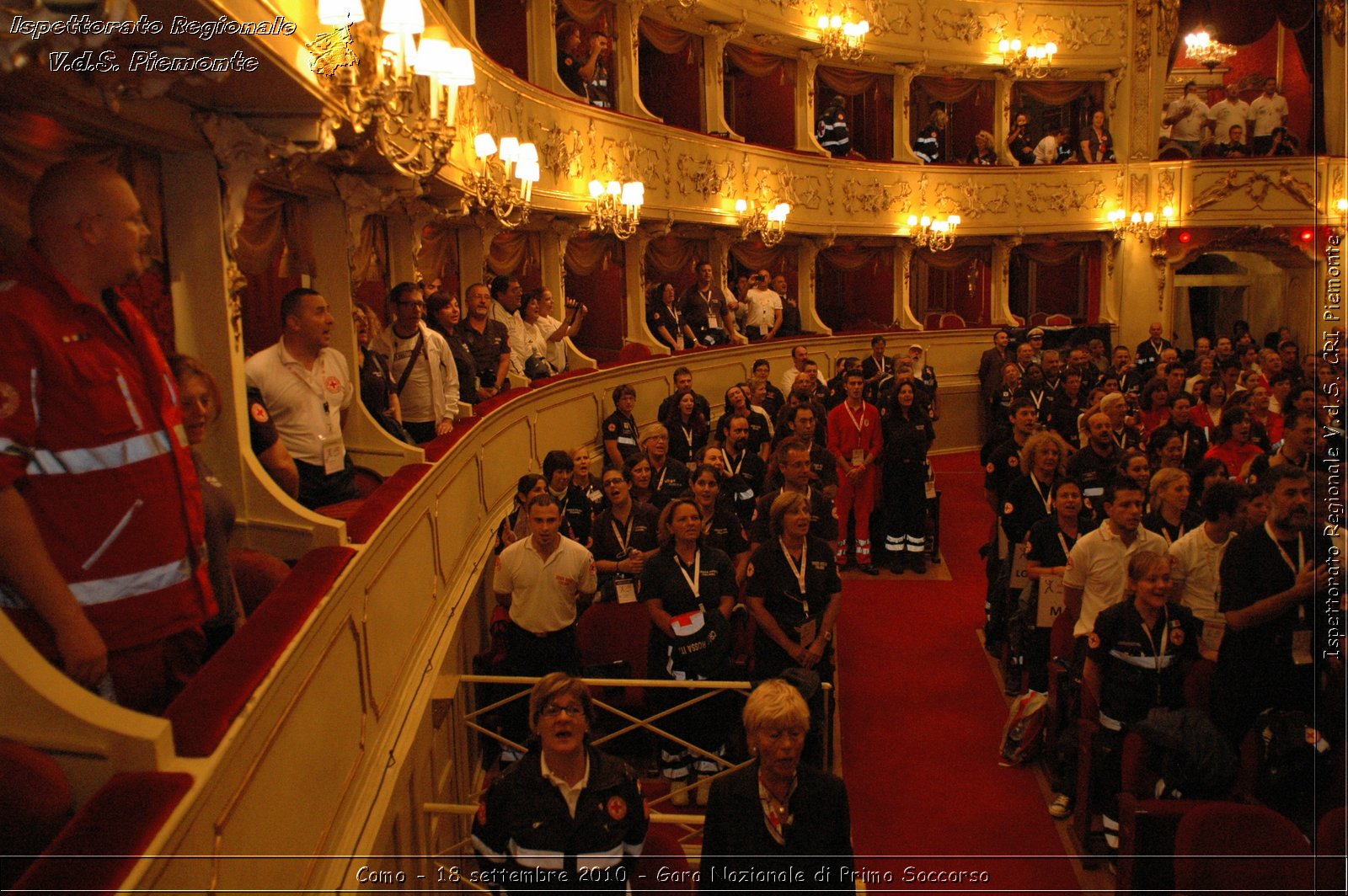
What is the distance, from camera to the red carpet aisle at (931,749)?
16.1 ft

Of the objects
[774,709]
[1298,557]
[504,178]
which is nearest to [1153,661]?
[1298,557]

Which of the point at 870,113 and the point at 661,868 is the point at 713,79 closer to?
the point at 870,113

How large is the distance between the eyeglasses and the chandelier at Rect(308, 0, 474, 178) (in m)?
2.40

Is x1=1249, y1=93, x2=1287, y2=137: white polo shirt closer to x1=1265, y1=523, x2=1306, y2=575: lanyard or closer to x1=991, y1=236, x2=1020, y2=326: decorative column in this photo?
x1=991, y1=236, x2=1020, y2=326: decorative column

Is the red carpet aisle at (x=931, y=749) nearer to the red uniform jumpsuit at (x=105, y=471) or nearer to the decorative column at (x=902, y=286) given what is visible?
the red uniform jumpsuit at (x=105, y=471)

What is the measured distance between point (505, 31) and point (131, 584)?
35.3 feet

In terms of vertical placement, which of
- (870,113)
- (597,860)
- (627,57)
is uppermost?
(870,113)

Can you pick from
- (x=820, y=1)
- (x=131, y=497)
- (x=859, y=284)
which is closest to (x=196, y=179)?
(x=131, y=497)

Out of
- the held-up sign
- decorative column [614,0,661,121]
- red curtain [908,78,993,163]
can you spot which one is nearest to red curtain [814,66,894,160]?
red curtain [908,78,993,163]

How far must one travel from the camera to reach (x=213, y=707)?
210 centimetres

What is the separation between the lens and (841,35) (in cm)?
1644

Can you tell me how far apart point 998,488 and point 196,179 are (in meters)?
6.06

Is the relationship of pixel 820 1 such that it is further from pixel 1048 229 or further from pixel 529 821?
pixel 529 821

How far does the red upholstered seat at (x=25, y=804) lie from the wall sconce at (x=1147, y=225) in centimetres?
2019
